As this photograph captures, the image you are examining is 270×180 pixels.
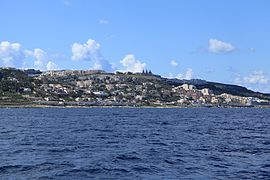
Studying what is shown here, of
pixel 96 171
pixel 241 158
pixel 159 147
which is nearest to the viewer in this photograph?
pixel 96 171

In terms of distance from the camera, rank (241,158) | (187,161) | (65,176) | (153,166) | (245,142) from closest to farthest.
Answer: (65,176) < (153,166) < (187,161) < (241,158) < (245,142)

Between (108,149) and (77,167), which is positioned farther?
(108,149)

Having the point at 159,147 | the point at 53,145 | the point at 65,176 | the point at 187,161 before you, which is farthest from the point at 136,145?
the point at 65,176

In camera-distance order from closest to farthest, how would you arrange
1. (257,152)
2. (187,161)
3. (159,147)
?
(187,161) < (257,152) < (159,147)

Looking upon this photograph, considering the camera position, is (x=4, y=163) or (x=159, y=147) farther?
(x=159, y=147)

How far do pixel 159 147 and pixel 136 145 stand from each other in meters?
2.94

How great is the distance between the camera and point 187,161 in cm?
4009

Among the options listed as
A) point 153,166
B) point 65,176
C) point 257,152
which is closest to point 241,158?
point 257,152

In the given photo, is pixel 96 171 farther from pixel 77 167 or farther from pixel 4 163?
pixel 4 163

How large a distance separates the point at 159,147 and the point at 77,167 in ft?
54.0

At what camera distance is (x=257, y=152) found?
1863 inches

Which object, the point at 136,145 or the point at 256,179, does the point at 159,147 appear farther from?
the point at 256,179

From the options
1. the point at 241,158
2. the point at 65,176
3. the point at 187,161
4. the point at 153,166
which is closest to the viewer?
the point at 65,176

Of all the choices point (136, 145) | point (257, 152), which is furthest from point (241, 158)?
point (136, 145)
